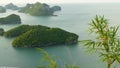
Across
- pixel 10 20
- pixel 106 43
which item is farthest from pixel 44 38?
pixel 106 43

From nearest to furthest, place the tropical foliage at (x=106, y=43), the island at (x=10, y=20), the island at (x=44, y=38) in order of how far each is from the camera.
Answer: the tropical foliage at (x=106, y=43) → the island at (x=44, y=38) → the island at (x=10, y=20)

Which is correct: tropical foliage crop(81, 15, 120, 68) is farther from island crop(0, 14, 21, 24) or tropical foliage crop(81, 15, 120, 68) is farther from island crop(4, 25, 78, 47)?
island crop(0, 14, 21, 24)

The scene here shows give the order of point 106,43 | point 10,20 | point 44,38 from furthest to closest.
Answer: point 10,20 < point 44,38 < point 106,43

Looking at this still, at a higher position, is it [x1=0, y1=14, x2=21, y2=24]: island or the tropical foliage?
the tropical foliage

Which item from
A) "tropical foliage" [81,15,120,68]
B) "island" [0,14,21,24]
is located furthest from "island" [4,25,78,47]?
"tropical foliage" [81,15,120,68]

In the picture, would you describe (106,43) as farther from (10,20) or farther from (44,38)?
(10,20)

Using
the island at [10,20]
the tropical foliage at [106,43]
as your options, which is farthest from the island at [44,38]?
the tropical foliage at [106,43]

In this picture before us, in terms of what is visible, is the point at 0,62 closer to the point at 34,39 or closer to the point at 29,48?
the point at 29,48

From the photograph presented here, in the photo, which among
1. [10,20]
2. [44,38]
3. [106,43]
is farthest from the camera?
[10,20]

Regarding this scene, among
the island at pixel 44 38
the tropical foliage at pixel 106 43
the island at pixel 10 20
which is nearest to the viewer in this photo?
the tropical foliage at pixel 106 43

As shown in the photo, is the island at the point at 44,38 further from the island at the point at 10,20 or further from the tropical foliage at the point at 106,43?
the tropical foliage at the point at 106,43

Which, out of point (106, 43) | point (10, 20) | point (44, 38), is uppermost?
point (106, 43)

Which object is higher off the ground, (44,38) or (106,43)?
(106,43)
